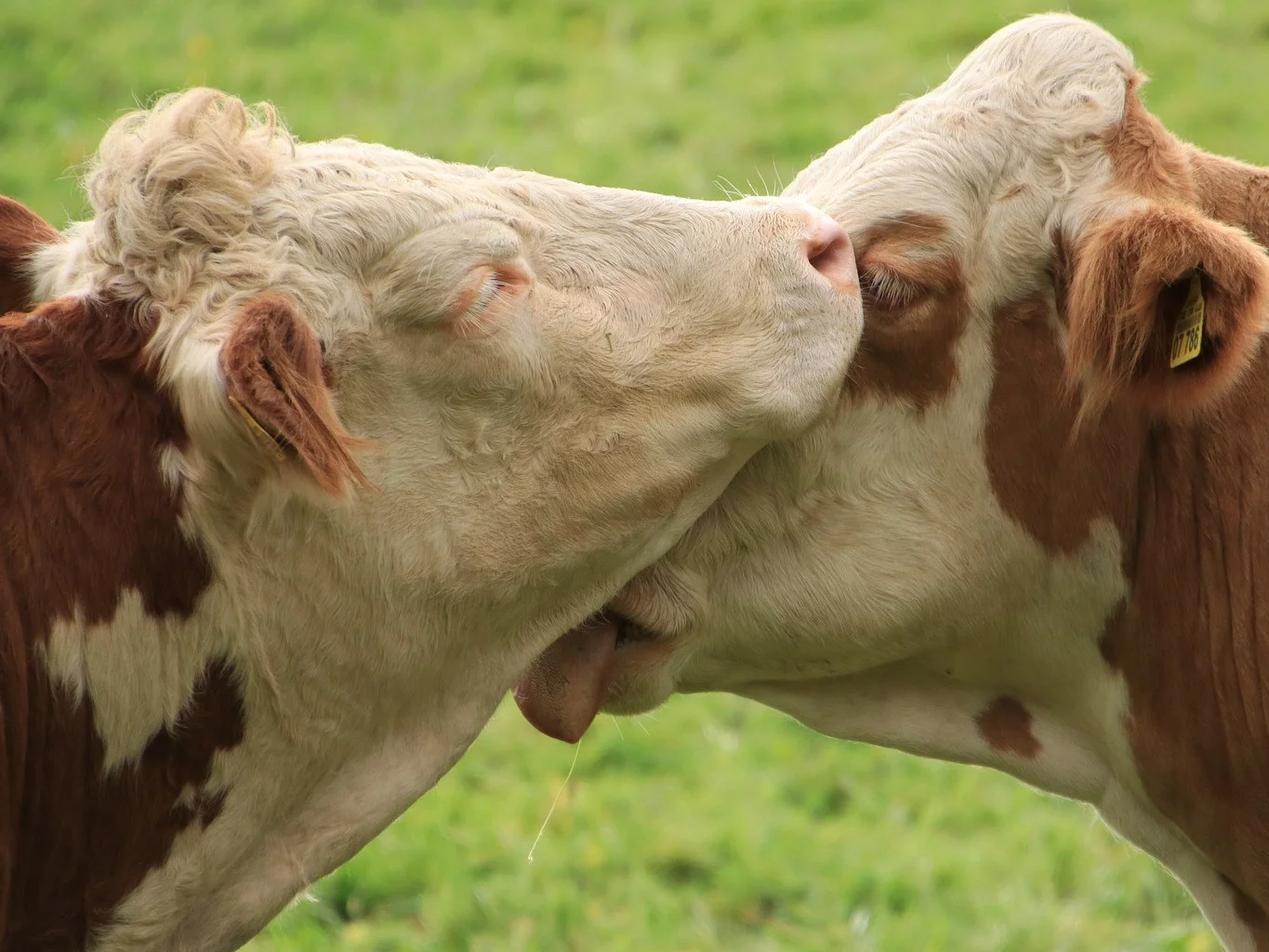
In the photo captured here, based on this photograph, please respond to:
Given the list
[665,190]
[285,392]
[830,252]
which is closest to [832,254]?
[830,252]

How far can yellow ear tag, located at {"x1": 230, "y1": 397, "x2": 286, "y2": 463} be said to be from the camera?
2.53 metres

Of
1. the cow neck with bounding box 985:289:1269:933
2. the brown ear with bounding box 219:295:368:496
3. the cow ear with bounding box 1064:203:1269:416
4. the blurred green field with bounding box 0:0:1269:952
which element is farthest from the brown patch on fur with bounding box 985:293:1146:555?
the blurred green field with bounding box 0:0:1269:952

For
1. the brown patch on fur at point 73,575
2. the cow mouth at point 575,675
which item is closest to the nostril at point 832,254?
the cow mouth at point 575,675

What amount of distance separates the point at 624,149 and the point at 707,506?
5.62 m

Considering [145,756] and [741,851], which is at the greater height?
[145,756]

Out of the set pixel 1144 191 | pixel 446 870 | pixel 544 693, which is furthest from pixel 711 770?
pixel 1144 191

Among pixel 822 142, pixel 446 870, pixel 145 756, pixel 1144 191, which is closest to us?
pixel 145 756

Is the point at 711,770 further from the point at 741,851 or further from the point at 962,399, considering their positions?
the point at 962,399

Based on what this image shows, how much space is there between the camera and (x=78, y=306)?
2791 millimetres

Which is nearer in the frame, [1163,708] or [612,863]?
[1163,708]

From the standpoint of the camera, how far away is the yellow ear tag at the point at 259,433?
99.6 inches

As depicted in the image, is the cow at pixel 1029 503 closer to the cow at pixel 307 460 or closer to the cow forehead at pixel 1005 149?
the cow forehead at pixel 1005 149

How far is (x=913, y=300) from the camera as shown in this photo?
3225 millimetres

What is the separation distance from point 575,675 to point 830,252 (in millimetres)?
923
